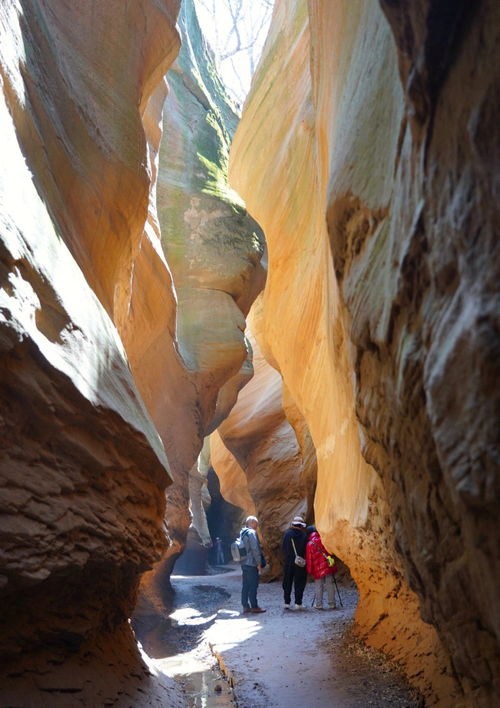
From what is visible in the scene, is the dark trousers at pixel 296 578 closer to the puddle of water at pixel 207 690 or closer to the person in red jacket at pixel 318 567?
the person in red jacket at pixel 318 567

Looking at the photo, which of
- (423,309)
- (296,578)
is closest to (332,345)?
(423,309)

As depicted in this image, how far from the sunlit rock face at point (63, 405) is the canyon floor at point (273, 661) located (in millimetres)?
1193

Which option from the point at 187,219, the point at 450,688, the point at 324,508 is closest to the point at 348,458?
the point at 324,508

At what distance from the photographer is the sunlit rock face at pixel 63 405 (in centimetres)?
296

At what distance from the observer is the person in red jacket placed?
9.09 m

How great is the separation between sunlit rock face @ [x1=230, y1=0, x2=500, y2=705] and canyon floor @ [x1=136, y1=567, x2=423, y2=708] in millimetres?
353

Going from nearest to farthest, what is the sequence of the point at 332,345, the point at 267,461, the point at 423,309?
the point at 423,309
the point at 332,345
the point at 267,461

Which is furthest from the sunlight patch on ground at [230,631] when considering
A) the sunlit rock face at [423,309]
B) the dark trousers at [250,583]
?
the sunlit rock face at [423,309]

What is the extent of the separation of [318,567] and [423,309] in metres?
7.54

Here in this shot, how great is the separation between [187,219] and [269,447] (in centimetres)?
766

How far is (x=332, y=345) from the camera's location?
18.4 feet

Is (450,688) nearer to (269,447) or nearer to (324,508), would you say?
(324,508)

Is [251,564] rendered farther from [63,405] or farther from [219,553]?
[219,553]

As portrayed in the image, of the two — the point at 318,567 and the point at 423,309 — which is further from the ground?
the point at 423,309
